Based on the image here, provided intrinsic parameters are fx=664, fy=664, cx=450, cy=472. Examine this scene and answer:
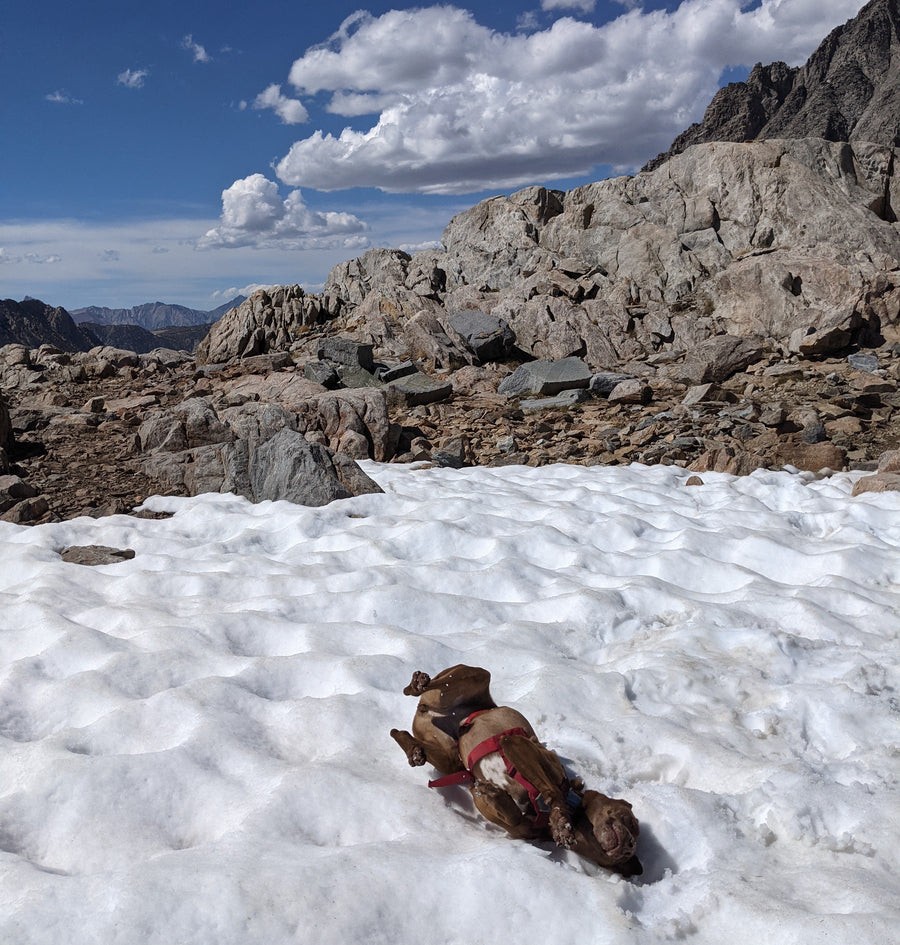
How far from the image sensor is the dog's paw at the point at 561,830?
2575mm

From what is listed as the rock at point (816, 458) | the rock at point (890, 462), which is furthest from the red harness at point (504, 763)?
the rock at point (816, 458)

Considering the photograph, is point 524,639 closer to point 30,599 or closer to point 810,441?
point 30,599

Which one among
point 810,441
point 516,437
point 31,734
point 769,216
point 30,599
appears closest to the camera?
point 31,734

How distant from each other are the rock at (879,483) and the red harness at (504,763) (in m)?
6.57

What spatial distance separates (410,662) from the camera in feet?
14.4

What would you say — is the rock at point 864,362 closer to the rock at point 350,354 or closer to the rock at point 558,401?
the rock at point 558,401

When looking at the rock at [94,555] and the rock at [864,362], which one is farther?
the rock at [864,362]

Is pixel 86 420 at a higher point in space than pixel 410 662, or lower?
higher

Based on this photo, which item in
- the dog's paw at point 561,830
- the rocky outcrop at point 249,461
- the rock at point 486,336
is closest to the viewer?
the dog's paw at point 561,830

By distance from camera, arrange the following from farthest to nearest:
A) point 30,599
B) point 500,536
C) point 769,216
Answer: point 769,216, point 500,536, point 30,599

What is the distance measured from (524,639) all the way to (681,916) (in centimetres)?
232

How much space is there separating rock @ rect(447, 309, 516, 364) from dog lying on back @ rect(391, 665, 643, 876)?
17532 millimetres

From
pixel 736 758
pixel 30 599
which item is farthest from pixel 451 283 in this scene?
pixel 736 758

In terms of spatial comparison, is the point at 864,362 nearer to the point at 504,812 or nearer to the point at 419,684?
the point at 419,684
